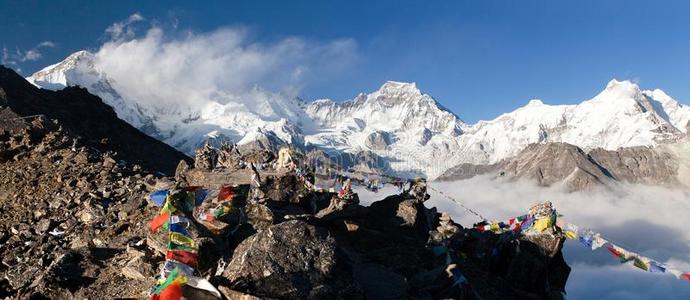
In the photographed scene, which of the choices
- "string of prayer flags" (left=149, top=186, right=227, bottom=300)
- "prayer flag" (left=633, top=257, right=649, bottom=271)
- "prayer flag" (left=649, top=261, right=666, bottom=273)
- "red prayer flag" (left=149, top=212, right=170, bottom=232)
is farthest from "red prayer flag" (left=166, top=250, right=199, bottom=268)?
"prayer flag" (left=649, top=261, right=666, bottom=273)

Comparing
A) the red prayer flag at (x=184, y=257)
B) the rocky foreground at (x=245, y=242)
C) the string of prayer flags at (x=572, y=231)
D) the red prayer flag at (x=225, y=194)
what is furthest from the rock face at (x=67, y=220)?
the string of prayer flags at (x=572, y=231)

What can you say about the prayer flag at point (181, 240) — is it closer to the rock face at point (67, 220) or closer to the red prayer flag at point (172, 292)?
the rock face at point (67, 220)

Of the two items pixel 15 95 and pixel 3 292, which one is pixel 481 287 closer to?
pixel 3 292

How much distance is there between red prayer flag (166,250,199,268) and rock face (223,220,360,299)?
8.42ft

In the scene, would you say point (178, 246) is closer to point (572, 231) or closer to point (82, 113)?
point (572, 231)

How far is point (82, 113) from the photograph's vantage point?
97500 mm

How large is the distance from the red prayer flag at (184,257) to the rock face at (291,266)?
8.42 feet

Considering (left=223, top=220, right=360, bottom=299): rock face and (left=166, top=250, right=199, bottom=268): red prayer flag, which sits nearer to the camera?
(left=223, top=220, right=360, bottom=299): rock face

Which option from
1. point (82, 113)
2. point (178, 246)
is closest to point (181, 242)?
point (178, 246)

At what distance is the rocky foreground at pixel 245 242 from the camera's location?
57.3 ft

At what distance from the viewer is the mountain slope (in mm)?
80625

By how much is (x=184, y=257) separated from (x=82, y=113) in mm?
88030

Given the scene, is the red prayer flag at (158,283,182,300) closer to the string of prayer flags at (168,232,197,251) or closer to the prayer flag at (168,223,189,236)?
the string of prayer flags at (168,232,197,251)

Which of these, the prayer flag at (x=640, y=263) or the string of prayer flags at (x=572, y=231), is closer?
the prayer flag at (x=640, y=263)
